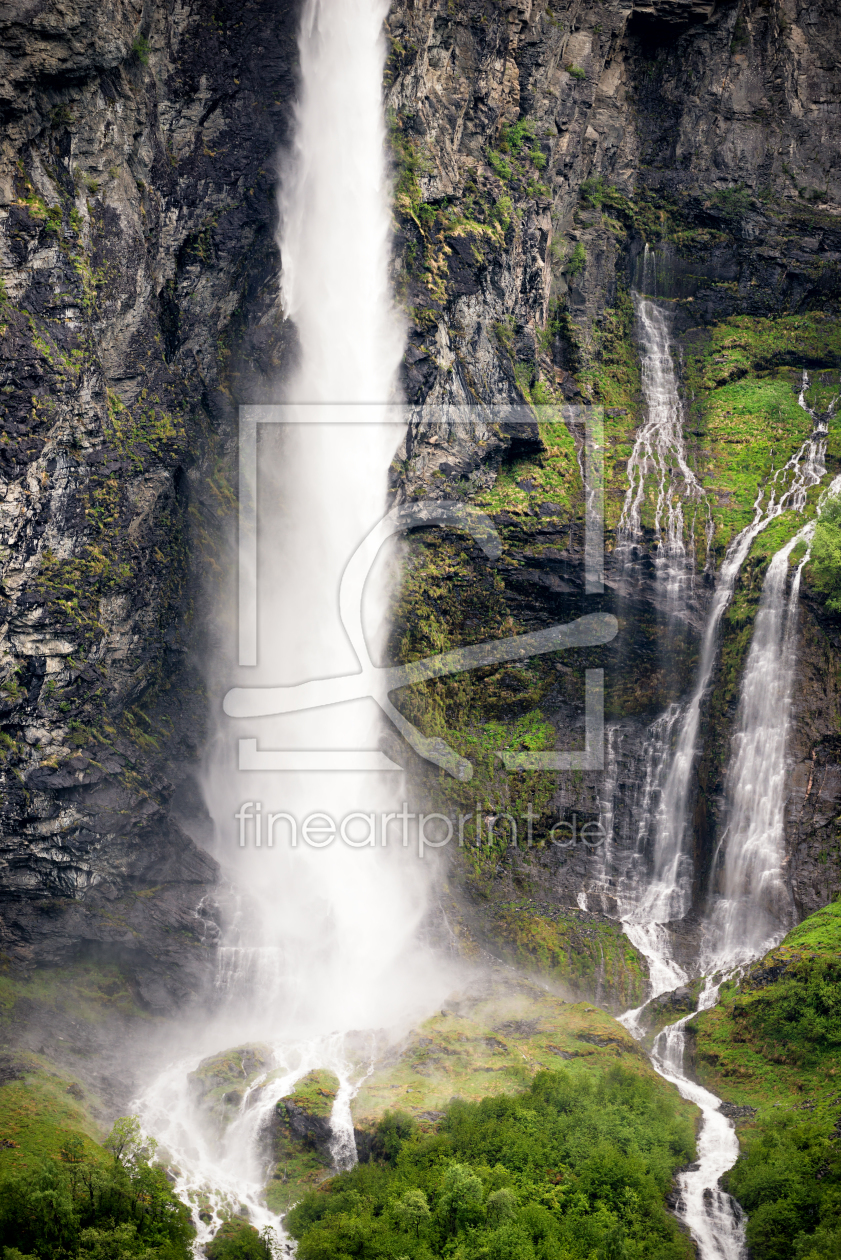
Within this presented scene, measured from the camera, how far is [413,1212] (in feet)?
63.8

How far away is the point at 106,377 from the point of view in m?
28.4

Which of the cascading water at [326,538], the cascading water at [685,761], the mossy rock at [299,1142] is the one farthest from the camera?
the cascading water at [685,761]

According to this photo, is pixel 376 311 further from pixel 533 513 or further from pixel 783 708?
pixel 783 708

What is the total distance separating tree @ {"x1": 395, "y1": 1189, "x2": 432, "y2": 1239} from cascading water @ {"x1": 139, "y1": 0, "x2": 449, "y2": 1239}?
30.9 feet

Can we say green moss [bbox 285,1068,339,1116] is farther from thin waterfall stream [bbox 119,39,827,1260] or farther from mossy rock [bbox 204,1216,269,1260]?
mossy rock [bbox 204,1216,269,1260]

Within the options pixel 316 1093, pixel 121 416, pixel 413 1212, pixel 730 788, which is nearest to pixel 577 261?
pixel 121 416

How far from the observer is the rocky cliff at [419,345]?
26.5 meters

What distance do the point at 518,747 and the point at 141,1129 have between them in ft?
50.2

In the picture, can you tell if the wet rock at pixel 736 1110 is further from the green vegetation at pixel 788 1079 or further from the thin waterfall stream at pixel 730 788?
the thin waterfall stream at pixel 730 788

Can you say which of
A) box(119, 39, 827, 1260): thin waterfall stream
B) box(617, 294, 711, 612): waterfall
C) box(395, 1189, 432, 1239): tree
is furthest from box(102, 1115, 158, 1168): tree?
box(617, 294, 711, 612): waterfall

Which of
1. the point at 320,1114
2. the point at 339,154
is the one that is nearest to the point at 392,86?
the point at 339,154

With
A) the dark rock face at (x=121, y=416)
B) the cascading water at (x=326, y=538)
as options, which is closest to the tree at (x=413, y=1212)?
the cascading water at (x=326, y=538)

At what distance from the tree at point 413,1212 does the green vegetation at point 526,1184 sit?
0.06 ft

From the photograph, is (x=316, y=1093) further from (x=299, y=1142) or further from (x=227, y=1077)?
(x=227, y=1077)
